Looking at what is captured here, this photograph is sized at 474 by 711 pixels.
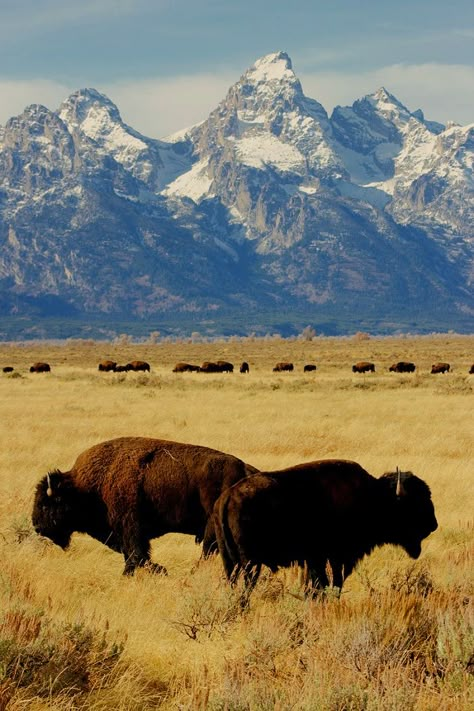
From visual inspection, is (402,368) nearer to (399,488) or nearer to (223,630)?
(399,488)

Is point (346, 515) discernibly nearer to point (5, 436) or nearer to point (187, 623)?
point (187, 623)

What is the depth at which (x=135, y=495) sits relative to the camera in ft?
30.2

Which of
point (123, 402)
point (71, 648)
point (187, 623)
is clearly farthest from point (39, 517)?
point (123, 402)

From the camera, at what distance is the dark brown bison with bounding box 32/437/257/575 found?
9.12 metres

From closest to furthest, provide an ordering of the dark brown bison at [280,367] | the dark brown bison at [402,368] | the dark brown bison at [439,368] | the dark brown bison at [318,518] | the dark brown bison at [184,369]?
the dark brown bison at [318,518], the dark brown bison at [439,368], the dark brown bison at [184,369], the dark brown bison at [402,368], the dark brown bison at [280,367]

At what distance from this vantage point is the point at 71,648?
243 inches

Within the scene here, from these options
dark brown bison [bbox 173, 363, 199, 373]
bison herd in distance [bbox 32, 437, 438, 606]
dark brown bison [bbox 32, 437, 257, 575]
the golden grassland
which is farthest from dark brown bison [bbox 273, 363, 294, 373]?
dark brown bison [bbox 32, 437, 257, 575]

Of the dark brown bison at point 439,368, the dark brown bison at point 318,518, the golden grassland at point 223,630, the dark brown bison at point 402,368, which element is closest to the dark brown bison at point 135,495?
the golden grassland at point 223,630

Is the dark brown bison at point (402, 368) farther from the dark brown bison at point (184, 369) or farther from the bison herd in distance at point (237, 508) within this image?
the bison herd in distance at point (237, 508)

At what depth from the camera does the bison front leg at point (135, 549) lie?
9.13 m

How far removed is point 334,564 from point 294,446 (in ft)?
41.2

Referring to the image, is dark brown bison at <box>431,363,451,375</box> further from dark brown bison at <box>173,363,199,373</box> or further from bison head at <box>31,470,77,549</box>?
bison head at <box>31,470,77,549</box>

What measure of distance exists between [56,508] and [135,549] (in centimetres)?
86

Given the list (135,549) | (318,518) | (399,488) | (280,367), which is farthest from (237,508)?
(280,367)
